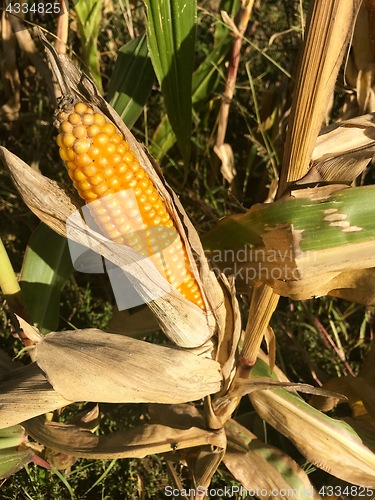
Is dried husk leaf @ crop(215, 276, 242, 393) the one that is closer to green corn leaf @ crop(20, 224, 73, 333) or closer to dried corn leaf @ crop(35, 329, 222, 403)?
dried corn leaf @ crop(35, 329, 222, 403)

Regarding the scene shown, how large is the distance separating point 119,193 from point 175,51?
29.3 inches

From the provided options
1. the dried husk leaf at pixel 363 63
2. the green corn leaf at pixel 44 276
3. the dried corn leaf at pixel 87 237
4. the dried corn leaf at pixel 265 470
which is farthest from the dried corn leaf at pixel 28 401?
the dried husk leaf at pixel 363 63

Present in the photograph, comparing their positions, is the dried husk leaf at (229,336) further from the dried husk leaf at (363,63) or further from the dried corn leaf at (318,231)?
the dried husk leaf at (363,63)

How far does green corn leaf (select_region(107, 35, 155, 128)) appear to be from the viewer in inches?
63.2

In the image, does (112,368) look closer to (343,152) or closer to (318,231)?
(318,231)

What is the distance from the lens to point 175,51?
1462mm

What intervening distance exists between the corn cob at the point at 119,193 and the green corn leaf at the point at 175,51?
1.99 feet

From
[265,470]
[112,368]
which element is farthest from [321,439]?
[112,368]

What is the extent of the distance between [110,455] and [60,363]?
33 centimetres

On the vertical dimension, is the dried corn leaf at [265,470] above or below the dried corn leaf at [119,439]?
below

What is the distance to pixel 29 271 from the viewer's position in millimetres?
1566

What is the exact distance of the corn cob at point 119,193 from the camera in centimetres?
84

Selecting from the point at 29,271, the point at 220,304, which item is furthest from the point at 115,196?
the point at 29,271

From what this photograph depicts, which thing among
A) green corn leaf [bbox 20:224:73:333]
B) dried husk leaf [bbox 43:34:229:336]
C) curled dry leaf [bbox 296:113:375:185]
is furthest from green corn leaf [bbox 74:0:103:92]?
curled dry leaf [bbox 296:113:375:185]
